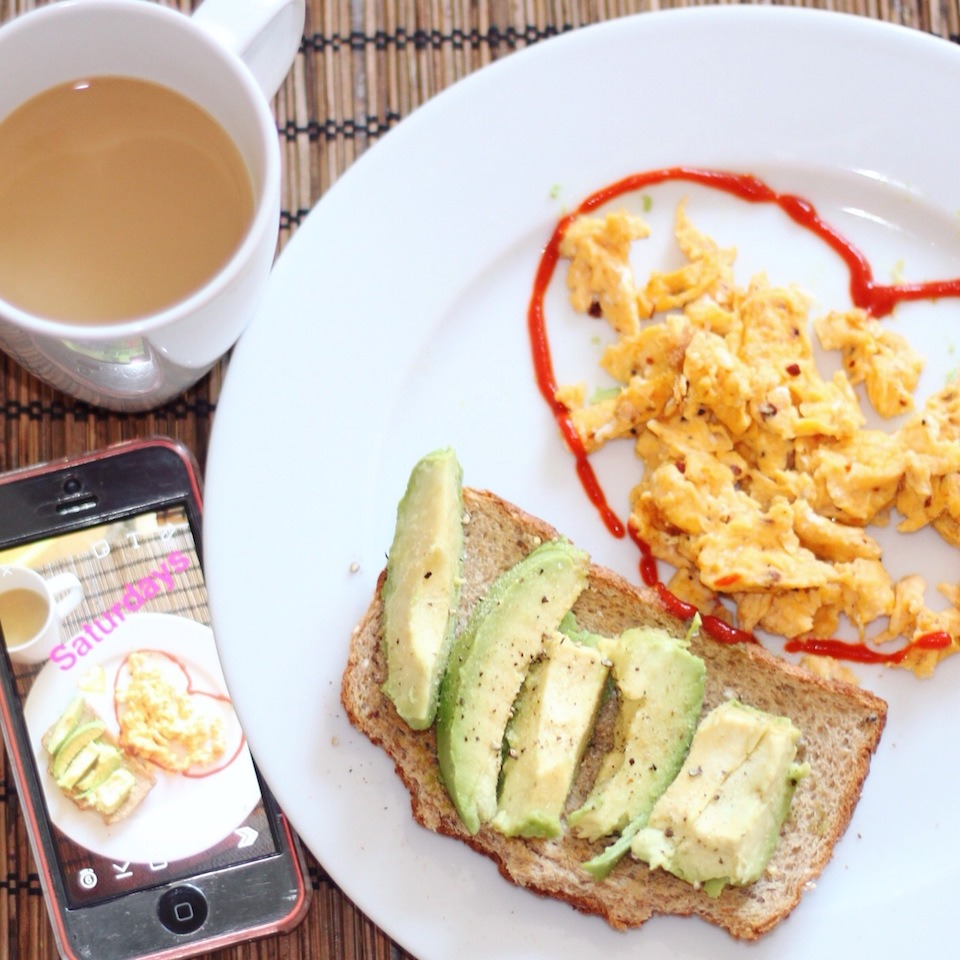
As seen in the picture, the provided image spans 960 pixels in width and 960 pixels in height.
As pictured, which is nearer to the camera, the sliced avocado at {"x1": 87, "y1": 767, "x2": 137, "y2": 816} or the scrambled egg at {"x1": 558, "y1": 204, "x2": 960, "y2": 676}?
the scrambled egg at {"x1": 558, "y1": 204, "x2": 960, "y2": 676}

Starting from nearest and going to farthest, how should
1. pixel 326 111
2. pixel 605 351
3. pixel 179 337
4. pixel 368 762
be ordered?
pixel 179 337 → pixel 368 762 → pixel 605 351 → pixel 326 111

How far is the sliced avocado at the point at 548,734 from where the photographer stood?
6.88 ft

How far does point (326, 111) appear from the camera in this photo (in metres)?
2.64

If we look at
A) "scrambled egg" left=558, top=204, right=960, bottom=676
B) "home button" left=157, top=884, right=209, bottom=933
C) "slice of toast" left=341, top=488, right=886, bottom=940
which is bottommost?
"home button" left=157, top=884, right=209, bottom=933

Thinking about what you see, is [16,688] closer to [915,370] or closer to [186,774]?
[186,774]

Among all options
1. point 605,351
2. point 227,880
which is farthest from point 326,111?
point 227,880

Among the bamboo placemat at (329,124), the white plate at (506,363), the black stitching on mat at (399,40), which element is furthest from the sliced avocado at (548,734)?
the black stitching on mat at (399,40)

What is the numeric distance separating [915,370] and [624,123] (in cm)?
85

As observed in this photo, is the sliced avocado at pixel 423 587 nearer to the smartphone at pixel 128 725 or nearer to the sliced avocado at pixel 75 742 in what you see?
the smartphone at pixel 128 725

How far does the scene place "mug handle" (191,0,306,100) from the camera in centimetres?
180

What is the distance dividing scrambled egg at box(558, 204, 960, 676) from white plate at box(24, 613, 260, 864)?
1.03m

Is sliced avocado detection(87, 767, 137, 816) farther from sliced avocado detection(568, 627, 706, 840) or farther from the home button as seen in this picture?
sliced avocado detection(568, 627, 706, 840)

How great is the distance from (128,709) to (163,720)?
83 mm

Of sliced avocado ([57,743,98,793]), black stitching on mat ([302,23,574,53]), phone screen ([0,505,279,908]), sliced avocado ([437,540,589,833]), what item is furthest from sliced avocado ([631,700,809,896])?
black stitching on mat ([302,23,574,53])
